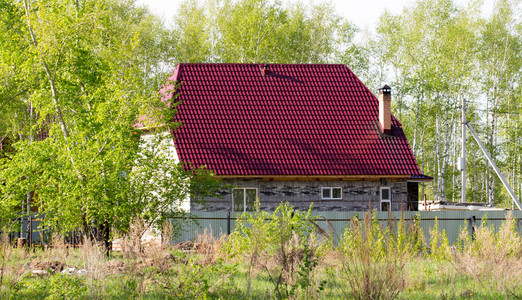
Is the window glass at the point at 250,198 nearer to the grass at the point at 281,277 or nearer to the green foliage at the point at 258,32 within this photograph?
the grass at the point at 281,277

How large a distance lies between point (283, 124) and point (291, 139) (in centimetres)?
89

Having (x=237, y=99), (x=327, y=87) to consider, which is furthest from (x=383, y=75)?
(x=237, y=99)

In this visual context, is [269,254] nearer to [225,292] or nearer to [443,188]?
[225,292]

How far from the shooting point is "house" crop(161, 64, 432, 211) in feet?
77.2

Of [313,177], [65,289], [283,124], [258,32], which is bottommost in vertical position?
[65,289]

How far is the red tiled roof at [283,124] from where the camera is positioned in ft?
77.5

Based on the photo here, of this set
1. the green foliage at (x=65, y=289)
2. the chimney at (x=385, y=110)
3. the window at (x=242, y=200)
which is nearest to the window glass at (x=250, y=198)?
the window at (x=242, y=200)

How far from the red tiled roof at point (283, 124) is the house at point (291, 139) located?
0.04 metres

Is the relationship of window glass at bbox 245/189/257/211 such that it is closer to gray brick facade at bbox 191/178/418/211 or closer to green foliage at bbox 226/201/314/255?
gray brick facade at bbox 191/178/418/211

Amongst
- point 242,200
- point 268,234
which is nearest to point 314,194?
point 242,200

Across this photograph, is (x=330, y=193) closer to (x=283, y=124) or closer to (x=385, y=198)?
(x=385, y=198)

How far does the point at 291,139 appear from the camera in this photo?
24.7 m

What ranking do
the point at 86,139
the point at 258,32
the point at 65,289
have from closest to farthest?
1. the point at 65,289
2. the point at 86,139
3. the point at 258,32

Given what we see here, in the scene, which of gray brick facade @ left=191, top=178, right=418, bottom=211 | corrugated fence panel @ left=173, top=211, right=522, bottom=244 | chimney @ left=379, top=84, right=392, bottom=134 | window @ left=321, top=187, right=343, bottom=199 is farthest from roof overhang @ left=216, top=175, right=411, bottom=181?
corrugated fence panel @ left=173, top=211, right=522, bottom=244
